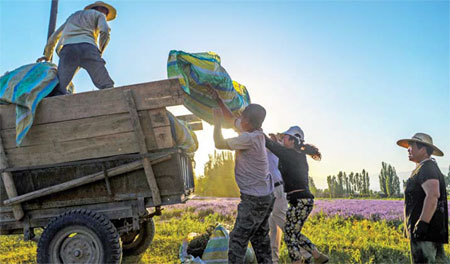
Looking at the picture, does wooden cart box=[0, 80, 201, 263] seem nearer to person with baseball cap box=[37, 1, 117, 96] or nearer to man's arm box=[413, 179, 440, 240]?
person with baseball cap box=[37, 1, 117, 96]

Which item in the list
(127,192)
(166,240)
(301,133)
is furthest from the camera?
(166,240)

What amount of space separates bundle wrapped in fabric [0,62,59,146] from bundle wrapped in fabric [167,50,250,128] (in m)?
1.56

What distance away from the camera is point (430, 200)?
10.9 ft

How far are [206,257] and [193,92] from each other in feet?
7.10

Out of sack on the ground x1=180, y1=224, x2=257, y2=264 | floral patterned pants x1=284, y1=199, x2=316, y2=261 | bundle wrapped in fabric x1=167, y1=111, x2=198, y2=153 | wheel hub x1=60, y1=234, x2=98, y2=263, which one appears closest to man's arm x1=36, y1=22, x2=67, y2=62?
bundle wrapped in fabric x1=167, y1=111, x2=198, y2=153

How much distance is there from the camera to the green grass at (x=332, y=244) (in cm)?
509

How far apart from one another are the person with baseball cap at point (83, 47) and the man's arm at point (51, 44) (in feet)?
0.05

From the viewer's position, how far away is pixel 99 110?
389cm

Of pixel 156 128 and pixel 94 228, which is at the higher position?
pixel 156 128

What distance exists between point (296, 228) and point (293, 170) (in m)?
0.76

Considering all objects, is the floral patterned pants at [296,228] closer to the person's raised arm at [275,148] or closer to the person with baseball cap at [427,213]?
the person's raised arm at [275,148]

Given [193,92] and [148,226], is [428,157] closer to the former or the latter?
[193,92]

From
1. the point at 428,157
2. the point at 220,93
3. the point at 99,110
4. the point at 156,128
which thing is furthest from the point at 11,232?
the point at 428,157

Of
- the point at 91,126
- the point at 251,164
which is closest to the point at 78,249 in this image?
the point at 91,126
